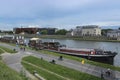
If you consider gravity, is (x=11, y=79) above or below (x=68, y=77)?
above

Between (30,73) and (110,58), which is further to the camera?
(110,58)

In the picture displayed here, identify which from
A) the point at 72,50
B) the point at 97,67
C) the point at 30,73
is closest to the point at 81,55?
the point at 72,50

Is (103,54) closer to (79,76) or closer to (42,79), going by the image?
(79,76)

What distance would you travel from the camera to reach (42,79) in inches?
1193

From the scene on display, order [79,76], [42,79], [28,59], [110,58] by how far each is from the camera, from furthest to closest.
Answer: [110,58] → [28,59] → [79,76] → [42,79]

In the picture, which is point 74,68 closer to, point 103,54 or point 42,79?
point 42,79

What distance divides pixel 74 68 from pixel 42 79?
832 centimetres

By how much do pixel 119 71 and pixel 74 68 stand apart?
716cm

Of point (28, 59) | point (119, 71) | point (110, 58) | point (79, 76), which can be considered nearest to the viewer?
point (79, 76)

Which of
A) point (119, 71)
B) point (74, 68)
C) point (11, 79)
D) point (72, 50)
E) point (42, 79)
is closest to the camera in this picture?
point (11, 79)

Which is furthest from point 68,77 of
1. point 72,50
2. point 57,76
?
point 72,50

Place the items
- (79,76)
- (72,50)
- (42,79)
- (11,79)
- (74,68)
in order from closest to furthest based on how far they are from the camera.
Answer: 1. (11,79)
2. (42,79)
3. (79,76)
4. (74,68)
5. (72,50)

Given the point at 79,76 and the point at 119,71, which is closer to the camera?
the point at 79,76

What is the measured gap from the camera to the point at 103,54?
58.1 m
